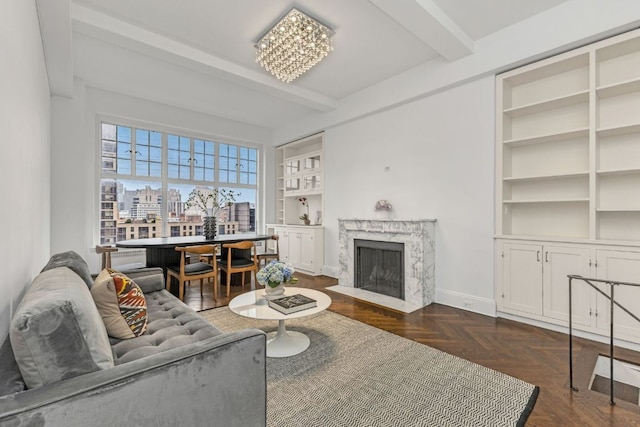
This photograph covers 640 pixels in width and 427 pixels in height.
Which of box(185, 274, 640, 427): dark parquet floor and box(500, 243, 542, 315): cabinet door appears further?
box(500, 243, 542, 315): cabinet door

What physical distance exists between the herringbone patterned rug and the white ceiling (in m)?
2.94

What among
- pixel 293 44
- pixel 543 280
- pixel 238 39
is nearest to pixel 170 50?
pixel 238 39

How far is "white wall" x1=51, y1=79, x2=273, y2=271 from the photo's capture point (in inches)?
165

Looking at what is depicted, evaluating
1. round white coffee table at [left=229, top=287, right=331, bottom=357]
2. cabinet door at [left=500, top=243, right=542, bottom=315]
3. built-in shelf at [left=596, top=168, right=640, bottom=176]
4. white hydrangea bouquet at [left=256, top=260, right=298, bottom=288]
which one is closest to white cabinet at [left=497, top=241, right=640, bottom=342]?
cabinet door at [left=500, top=243, right=542, bottom=315]

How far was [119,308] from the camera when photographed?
178cm

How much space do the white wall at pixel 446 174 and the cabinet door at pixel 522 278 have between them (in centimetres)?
17

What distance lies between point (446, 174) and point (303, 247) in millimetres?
2949

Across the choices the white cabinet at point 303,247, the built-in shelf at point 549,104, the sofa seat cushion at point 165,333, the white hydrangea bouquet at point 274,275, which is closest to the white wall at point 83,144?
the white cabinet at point 303,247

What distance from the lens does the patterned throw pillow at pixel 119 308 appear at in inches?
68.3

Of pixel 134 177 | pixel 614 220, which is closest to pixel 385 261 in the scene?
pixel 614 220

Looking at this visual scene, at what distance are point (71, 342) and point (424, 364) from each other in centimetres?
223

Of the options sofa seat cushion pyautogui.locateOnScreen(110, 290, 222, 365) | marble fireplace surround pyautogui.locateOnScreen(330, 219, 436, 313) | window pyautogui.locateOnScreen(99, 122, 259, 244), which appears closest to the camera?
sofa seat cushion pyautogui.locateOnScreen(110, 290, 222, 365)

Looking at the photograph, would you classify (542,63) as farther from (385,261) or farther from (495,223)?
(385,261)

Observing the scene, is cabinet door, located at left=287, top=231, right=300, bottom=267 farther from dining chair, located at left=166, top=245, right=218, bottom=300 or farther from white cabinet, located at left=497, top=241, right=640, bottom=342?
white cabinet, located at left=497, top=241, right=640, bottom=342
